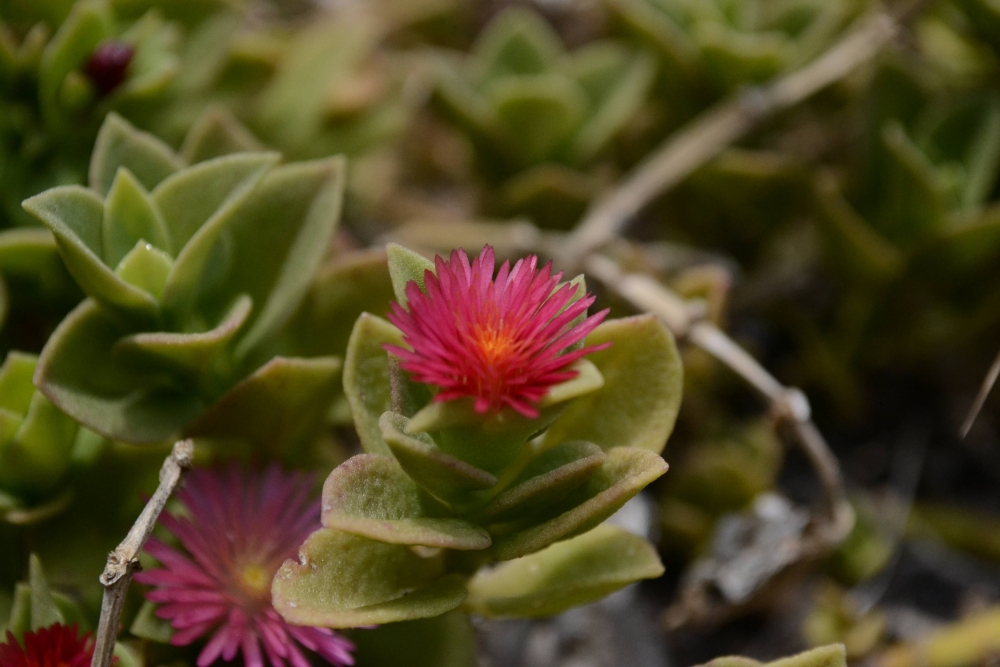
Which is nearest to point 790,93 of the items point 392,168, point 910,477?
point 910,477

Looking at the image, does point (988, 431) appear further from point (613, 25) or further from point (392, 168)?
point (392, 168)

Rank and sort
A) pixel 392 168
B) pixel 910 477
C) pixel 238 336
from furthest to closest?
pixel 392 168 → pixel 910 477 → pixel 238 336

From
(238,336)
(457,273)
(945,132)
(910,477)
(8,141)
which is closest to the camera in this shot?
(457,273)

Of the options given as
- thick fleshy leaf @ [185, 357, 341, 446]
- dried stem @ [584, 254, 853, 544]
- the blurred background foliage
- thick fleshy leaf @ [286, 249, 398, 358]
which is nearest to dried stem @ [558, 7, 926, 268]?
the blurred background foliage

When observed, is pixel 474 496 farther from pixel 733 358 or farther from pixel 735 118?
pixel 735 118

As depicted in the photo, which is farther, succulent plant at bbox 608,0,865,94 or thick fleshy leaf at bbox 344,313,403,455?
succulent plant at bbox 608,0,865,94

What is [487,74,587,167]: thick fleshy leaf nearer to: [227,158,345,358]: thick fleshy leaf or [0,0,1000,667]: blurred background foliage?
[0,0,1000,667]: blurred background foliage
